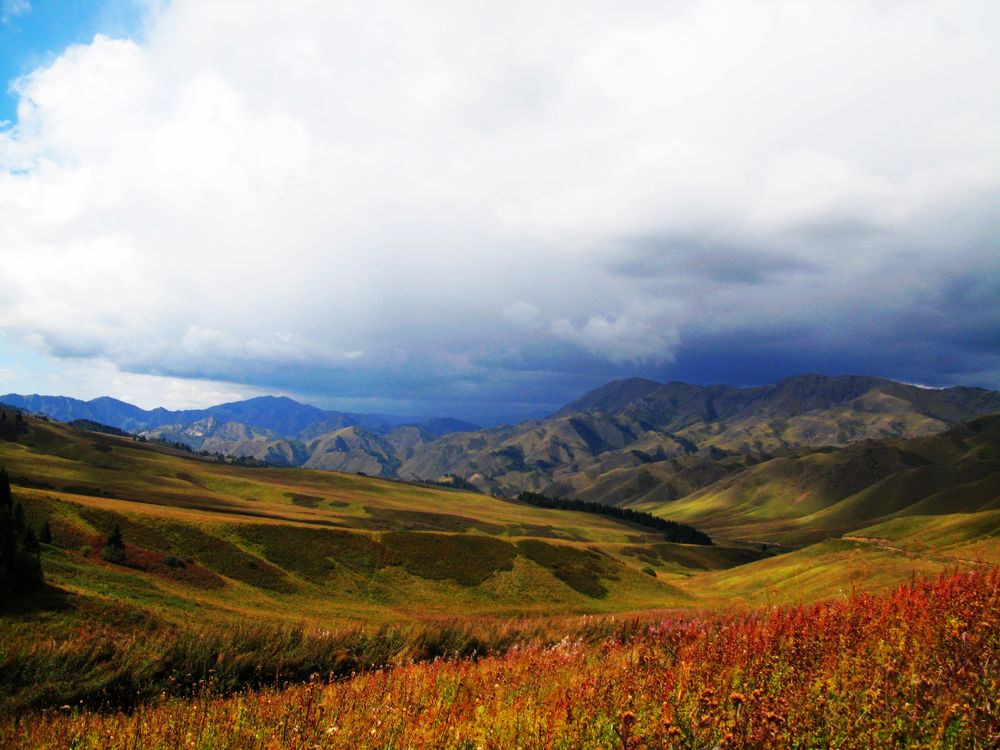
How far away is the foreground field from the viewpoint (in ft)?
18.3

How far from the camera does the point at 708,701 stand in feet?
18.9

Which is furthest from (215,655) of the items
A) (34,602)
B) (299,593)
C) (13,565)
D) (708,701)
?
(299,593)

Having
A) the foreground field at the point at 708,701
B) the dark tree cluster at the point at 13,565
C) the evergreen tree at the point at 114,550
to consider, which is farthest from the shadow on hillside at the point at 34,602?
the evergreen tree at the point at 114,550

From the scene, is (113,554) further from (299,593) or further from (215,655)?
(215,655)

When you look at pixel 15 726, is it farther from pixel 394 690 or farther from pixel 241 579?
pixel 241 579

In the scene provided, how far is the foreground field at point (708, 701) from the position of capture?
5578 mm

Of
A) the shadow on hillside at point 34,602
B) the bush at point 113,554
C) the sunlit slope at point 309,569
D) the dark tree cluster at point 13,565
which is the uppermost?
the dark tree cluster at point 13,565

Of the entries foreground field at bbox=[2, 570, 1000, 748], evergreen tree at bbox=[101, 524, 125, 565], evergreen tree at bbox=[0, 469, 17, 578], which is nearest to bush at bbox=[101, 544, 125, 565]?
evergreen tree at bbox=[101, 524, 125, 565]

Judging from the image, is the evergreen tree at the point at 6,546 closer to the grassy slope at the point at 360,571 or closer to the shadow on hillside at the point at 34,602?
the shadow on hillside at the point at 34,602

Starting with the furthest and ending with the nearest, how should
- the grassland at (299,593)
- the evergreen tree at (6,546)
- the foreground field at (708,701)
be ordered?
the evergreen tree at (6,546) < the grassland at (299,593) < the foreground field at (708,701)

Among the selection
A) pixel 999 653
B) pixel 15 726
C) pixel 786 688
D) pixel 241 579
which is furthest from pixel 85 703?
pixel 241 579

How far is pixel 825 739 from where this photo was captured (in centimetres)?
557

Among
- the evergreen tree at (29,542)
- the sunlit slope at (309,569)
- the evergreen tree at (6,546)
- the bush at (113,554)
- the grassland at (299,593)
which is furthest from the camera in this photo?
the bush at (113,554)

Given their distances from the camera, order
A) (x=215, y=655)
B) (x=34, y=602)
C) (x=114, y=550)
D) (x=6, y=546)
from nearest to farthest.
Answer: (x=215, y=655)
(x=34, y=602)
(x=6, y=546)
(x=114, y=550)
